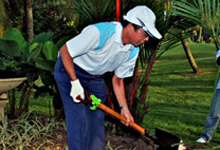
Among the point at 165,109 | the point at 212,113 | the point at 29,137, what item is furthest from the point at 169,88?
the point at 29,137

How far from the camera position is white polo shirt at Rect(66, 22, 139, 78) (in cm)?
310

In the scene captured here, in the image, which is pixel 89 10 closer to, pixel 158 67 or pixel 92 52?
pixel 92 52

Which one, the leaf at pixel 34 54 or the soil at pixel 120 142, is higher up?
the leaf at pixel 34 54

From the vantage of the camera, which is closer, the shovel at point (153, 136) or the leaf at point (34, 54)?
the shovel at point (153, 136)

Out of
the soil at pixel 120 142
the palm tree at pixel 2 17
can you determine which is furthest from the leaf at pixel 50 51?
the palm tree at pixel 2 17

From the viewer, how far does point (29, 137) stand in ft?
15.3

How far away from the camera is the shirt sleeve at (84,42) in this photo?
3080 millimetres

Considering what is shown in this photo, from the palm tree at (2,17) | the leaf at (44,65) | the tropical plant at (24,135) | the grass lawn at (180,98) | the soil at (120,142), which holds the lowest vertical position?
the grass lawn at (180,98)

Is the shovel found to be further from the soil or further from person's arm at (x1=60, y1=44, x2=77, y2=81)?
the soil

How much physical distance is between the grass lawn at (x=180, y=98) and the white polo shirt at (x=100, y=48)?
769mm

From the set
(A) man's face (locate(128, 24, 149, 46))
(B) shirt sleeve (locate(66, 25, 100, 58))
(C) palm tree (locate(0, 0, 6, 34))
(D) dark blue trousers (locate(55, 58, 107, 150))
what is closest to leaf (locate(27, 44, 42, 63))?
(D) dark blue trousers (locate(55, 58, 107, 150))

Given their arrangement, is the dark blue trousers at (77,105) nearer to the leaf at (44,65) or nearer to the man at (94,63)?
the man at (94,63)

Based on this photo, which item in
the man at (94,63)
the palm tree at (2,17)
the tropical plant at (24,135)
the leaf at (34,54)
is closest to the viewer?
the man at (94,63)

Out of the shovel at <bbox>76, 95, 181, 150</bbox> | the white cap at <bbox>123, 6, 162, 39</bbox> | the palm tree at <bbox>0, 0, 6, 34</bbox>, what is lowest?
the shovel at <bbox>76, 95, 181, 150</bbox>
